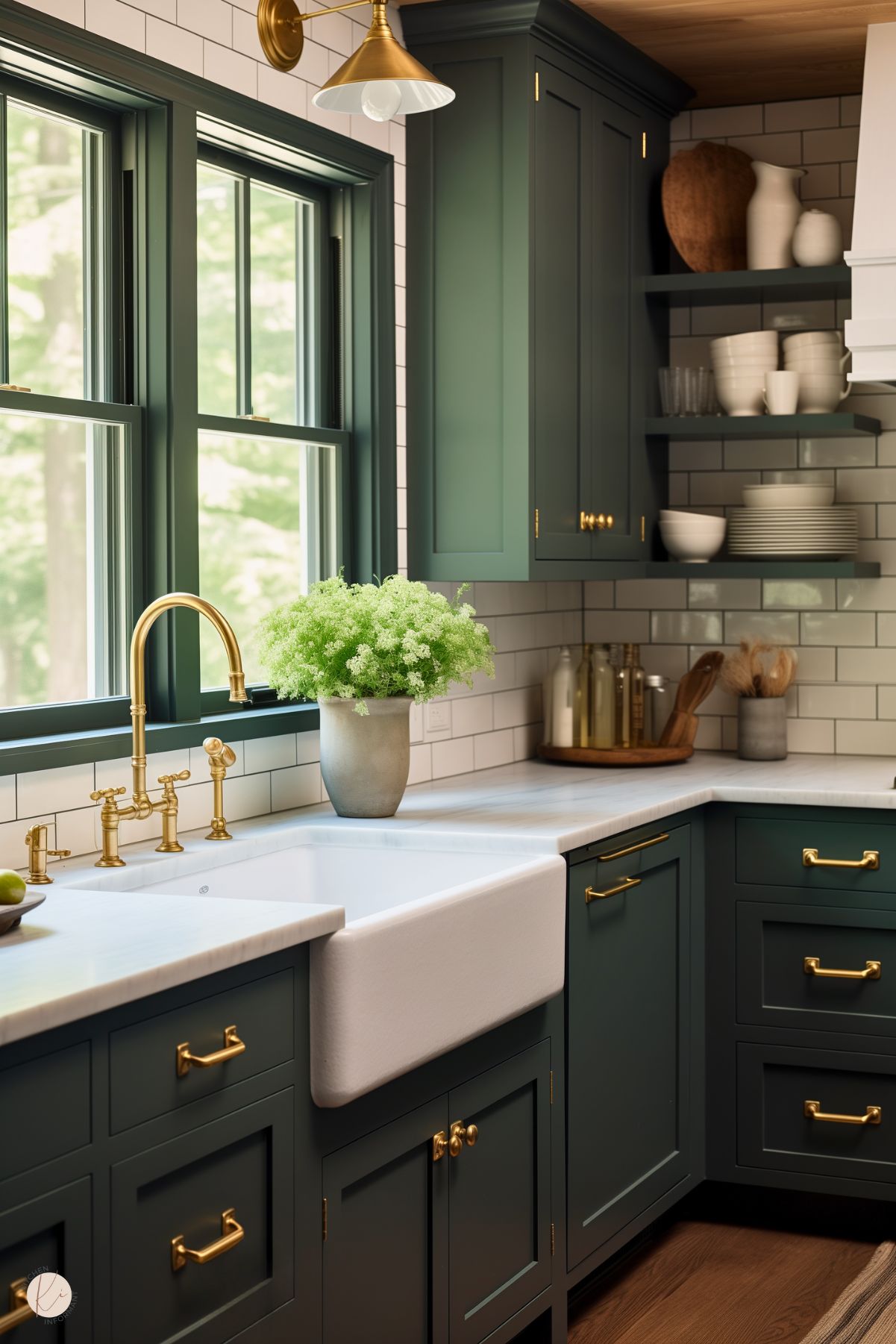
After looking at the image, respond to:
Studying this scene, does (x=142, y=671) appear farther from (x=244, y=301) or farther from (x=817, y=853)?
(x=817, y=853)

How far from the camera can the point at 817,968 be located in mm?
3660

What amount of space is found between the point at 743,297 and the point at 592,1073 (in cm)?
230

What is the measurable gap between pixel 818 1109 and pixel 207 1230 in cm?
204

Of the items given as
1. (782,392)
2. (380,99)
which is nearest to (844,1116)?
(782,392)

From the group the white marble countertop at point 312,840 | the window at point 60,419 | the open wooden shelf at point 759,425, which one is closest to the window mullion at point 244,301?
the window at point 60,419

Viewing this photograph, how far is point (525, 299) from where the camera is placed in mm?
3691

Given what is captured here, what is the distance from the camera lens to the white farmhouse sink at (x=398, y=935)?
2.23 metres

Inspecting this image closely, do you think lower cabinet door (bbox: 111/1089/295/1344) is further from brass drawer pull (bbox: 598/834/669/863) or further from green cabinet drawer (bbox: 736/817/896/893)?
green cabinet drawer (bbox: 736/817/896/893)

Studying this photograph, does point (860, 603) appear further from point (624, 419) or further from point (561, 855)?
point (561, 855)

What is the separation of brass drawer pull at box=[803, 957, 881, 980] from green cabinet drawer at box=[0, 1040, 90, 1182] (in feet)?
7.35

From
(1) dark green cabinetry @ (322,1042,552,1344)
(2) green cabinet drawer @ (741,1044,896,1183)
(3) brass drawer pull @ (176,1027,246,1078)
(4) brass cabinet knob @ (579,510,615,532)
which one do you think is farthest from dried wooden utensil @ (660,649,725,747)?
(3) brass drawer pull @ (176,1027,246,1078)

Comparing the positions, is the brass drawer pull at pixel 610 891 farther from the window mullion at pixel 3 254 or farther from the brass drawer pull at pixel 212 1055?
the window mullion at pixel 3 254

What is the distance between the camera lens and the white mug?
4.20 meters

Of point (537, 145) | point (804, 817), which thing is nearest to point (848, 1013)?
point (804, 817)
